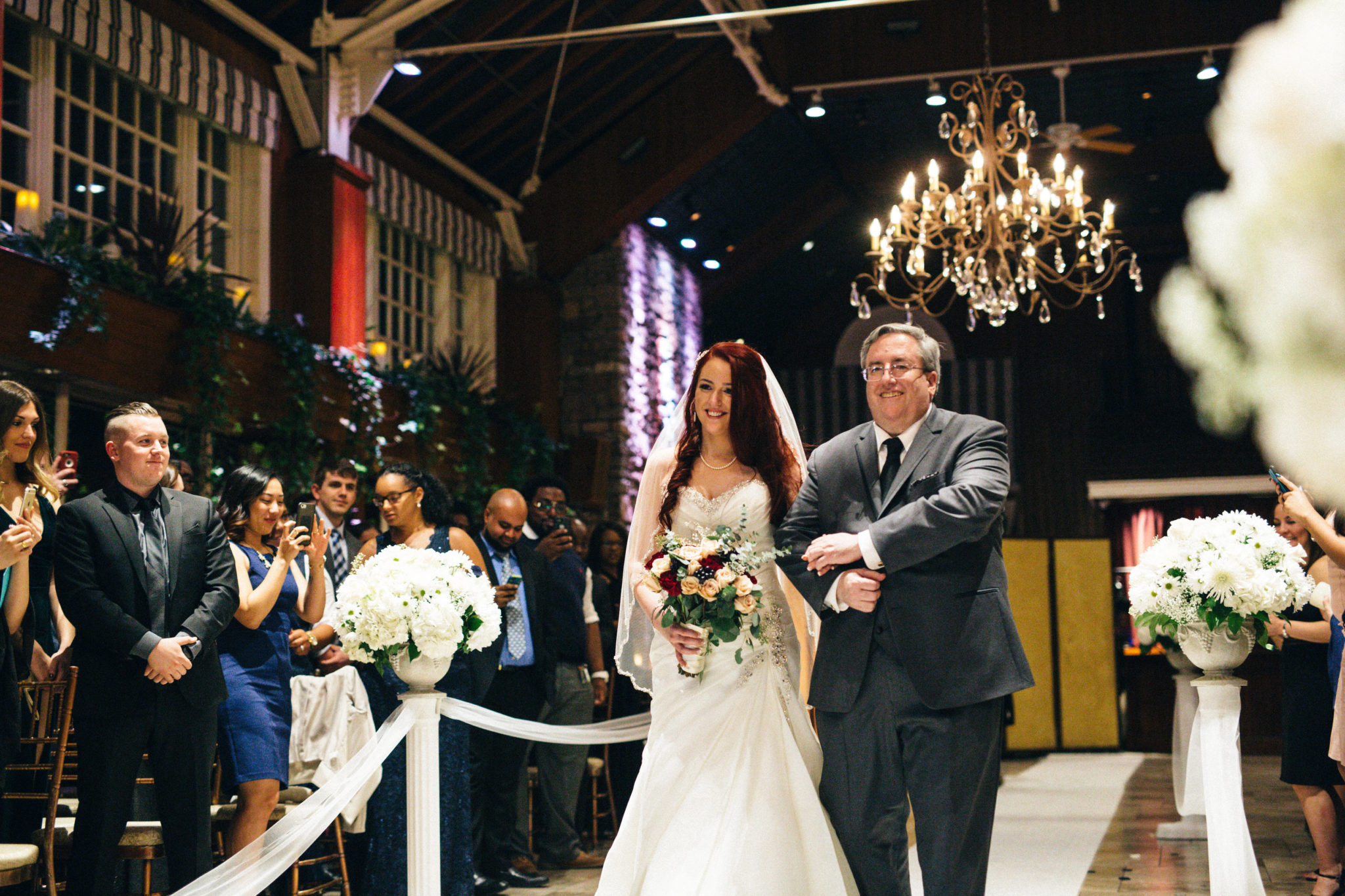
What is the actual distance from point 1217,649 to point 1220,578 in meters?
0.23

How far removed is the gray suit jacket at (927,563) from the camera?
303 cm

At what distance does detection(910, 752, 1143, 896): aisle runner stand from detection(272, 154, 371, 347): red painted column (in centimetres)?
526

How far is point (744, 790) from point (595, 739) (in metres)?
1.28

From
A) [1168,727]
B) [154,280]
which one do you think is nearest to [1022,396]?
[1168,727]

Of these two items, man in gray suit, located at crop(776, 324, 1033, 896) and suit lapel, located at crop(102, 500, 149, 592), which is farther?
suit lapel, located at crop(102, 500, 149, 592)

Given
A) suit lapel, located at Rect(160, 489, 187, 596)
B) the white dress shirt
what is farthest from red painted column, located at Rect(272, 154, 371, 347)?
the white dress shirt

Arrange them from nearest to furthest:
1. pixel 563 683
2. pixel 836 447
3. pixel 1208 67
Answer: pixel 836 447, pixel 563 683, pixel 1208 67

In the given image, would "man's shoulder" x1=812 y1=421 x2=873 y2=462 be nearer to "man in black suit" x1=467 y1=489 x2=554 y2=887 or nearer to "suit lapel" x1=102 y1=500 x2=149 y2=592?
"suit lapel" x1=102 y1=500 x2=149 y2=592

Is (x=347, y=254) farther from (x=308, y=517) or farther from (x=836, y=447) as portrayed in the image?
(x=836, y=447)

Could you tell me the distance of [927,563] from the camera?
10.3 feet

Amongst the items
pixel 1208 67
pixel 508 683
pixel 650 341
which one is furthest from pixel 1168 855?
pixel 650 341

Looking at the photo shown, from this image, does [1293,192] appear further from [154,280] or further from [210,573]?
[154,280]

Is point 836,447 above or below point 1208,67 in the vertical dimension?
below

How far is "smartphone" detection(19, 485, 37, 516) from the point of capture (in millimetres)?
3693
